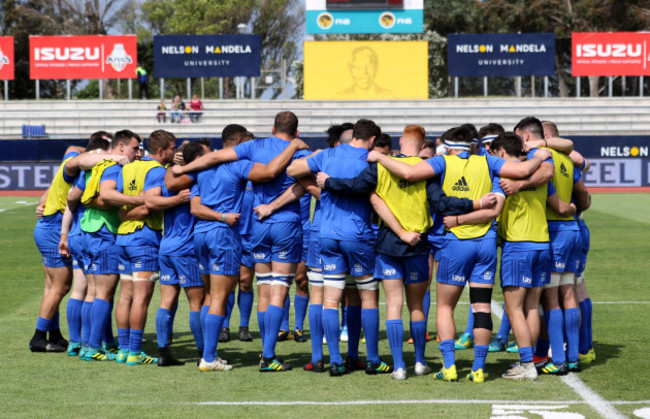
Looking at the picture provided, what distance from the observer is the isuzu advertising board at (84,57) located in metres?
47.0

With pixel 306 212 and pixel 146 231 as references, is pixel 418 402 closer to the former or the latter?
pixel 146 231

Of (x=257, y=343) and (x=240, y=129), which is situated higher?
(x=240, y=129)

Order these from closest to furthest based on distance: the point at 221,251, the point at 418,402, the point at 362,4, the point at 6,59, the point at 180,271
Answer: the point at 418,402
the point at 221,251
the point at 180,271
the point at 362,4
the point at 6,59

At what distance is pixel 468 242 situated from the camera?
758 centimetres

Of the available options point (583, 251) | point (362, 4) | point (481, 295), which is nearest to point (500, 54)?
point (362, 4)

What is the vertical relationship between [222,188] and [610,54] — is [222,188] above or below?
below

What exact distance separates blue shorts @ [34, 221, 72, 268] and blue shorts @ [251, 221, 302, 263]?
2.18 m

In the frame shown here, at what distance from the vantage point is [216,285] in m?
8.08

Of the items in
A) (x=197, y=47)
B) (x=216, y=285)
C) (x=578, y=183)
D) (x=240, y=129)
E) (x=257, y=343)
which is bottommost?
(x=257, y=343)

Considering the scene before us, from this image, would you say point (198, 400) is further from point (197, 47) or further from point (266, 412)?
point (197, 47)

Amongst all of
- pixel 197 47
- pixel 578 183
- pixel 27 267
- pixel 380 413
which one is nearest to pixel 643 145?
pixel 197 47

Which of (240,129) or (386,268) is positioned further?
(240,129)

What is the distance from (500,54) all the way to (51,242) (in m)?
40.5

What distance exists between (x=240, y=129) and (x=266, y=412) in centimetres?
297
